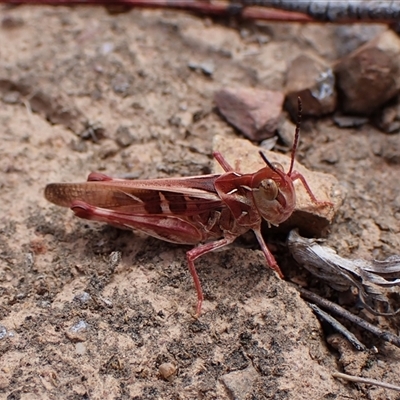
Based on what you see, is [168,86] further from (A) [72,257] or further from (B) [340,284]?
(B) [340,284]

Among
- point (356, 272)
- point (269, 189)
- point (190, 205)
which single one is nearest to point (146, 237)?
point (190, 205)

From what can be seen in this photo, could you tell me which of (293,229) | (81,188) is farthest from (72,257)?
(293,229)

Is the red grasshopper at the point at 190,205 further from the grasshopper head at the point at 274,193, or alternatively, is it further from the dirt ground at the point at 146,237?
the dirt ground at the point at 146,237

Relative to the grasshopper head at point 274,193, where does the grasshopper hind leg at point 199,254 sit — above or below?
below

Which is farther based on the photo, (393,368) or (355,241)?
(355,241)

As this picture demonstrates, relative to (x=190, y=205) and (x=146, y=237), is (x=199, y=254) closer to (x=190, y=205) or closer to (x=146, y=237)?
(x=190, y=205)

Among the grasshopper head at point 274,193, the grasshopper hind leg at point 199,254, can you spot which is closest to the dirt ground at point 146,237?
the grasshopper hind leg at point 199,254

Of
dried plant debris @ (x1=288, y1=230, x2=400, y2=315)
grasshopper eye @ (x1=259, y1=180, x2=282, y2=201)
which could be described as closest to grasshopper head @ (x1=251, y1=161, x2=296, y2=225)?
grasshopper eye @ (x1=259, y1=180, x2=282, y2=201)

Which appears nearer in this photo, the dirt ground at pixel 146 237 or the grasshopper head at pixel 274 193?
the dirt ground at pixel 146 237
